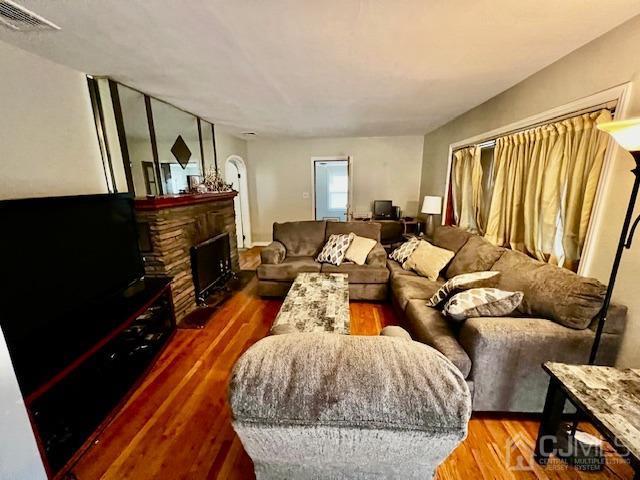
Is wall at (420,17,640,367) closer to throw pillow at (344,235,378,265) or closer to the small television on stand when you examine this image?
throw pillow at (344,235,378,265)

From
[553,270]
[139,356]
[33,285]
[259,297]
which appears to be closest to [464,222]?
[553,270]

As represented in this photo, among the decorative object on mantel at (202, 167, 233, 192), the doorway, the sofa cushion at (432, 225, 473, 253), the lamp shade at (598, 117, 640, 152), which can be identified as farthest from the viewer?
the doorway

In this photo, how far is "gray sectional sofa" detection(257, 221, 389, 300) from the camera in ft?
9.89

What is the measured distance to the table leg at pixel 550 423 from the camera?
4.09 ft

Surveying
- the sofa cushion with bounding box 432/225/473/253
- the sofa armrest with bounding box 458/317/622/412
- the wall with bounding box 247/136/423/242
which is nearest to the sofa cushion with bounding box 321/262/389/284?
the sofa cushion with bounding box 432/225/473/253

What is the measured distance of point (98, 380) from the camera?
63.7 inches

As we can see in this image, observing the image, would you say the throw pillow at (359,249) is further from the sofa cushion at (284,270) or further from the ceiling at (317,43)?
the ceiling at (317,43)

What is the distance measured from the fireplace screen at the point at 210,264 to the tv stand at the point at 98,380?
73 cm

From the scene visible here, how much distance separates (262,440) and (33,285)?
1.48 meters

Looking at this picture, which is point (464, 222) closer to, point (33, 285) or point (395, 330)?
point (395, 330)

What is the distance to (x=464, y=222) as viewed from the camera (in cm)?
335

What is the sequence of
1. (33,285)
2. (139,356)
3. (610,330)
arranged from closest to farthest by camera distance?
(33,285), (610,330), (139,356)

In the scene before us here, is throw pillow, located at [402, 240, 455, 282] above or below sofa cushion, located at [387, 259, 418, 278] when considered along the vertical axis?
above

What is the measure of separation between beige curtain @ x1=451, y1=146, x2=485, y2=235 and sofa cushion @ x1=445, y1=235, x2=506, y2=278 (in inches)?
20.5
